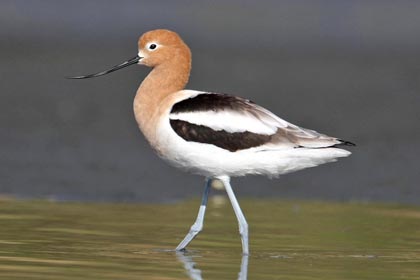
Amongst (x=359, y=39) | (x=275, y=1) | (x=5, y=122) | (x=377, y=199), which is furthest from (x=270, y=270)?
(x=275, y=1)

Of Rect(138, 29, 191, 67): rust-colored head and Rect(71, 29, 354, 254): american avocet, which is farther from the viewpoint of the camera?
Rect(138, 29, 191, 67): rust-colored head

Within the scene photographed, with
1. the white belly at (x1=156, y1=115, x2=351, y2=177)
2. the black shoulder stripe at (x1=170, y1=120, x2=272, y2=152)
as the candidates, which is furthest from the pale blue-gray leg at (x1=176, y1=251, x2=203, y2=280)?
the black shoulder stripe at (x1=170, y1=120, x2=272, y2=152)

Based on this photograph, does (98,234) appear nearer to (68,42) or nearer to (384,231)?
(384,231)

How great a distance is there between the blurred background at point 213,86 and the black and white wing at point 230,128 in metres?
2.73

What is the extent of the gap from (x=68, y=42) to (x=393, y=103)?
694 cm

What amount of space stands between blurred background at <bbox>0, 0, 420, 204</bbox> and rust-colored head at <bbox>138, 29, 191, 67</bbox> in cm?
238

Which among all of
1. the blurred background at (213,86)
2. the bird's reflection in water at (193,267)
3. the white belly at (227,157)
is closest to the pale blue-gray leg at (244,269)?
the bird's reflection in water at (193,267)

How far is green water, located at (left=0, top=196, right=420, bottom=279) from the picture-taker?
8.72 m

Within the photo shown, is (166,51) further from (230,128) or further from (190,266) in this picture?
(190,266)

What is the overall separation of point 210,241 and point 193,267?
1.22 meters

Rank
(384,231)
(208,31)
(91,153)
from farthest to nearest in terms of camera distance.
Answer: (208,31) → (91,153) → (384,231)

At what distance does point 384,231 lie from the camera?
1061 centimetres

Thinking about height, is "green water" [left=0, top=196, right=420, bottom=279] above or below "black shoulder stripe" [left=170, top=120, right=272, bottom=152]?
below

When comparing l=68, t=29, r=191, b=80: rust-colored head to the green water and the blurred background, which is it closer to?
the green water
